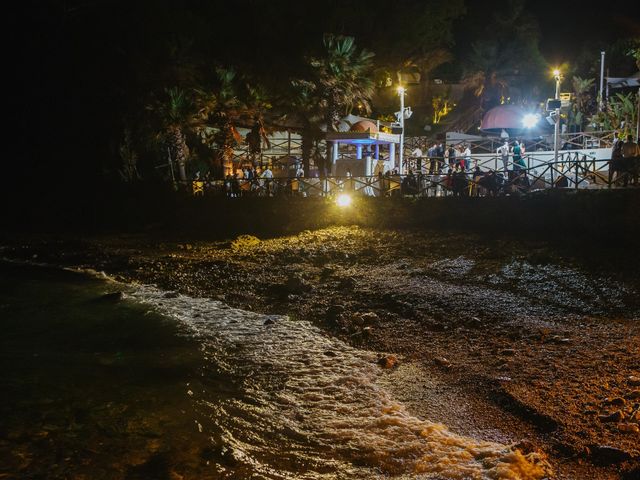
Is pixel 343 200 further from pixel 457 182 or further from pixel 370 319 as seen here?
pixel 370 319

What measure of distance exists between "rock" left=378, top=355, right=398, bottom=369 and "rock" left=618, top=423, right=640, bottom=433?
113 inches

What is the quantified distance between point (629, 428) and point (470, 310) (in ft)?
14.7

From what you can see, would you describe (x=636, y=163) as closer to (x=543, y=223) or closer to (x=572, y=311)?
(x=543, y=223)

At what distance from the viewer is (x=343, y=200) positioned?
64.9 ft

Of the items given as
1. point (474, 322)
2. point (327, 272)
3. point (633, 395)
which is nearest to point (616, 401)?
point (633, 395)

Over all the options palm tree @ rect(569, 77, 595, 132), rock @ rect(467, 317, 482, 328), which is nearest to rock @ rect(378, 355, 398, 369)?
rock @ rect(467, 317, 482, 328)

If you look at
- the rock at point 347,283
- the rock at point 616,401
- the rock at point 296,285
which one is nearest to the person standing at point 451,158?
the rock at point 347,283

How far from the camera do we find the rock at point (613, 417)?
5062 mm

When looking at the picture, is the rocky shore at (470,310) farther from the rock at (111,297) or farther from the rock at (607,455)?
the rock at (111,297)

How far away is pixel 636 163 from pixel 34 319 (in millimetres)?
16511

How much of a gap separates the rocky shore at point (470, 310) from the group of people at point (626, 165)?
3.42 m

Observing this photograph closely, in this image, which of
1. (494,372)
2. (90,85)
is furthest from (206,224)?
(494,372)

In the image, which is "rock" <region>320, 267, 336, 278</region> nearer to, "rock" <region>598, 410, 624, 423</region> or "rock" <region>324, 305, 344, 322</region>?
"rock" <region>324, 305, 344, 322</region>

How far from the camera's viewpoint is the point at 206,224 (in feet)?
72.9
